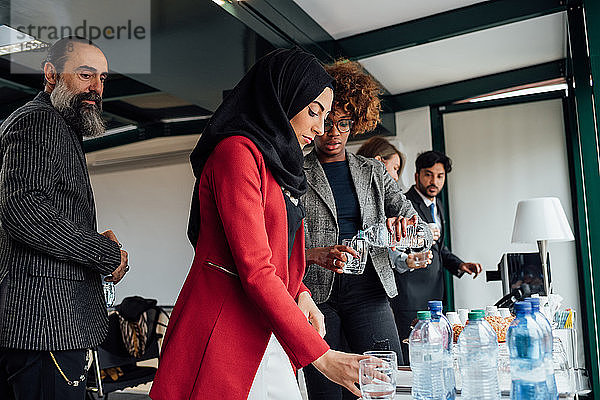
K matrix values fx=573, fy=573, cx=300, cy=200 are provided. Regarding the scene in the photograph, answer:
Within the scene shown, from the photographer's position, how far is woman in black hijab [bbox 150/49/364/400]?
1176 millimetres

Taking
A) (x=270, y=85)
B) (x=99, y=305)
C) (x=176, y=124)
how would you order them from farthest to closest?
(x=176, y=124) → (x=99, y=305) → (x=270, y=85)

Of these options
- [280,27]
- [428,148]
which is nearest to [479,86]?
[428,148]

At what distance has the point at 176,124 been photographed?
6402 mm

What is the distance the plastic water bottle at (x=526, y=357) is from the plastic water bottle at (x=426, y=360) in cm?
17

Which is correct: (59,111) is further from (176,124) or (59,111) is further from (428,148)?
(176,124)

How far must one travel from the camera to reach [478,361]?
3.76ft

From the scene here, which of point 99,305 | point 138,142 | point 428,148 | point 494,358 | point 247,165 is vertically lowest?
point 494,358

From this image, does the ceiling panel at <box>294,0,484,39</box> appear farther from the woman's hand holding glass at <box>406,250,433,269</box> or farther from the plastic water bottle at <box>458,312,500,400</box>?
the plastic water bottle at <box>458,312,500,400</box>

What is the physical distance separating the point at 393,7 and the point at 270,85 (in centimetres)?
251

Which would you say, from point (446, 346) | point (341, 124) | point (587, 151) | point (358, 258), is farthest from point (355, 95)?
point (587, 151)

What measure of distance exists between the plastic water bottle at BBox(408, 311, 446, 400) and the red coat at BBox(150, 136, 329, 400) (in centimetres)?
21

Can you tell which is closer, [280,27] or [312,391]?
[312,391]

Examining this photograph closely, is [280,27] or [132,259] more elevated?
[280,27]

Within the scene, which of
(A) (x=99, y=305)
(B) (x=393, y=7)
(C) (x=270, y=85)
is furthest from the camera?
(B) (x=393, y=7)
